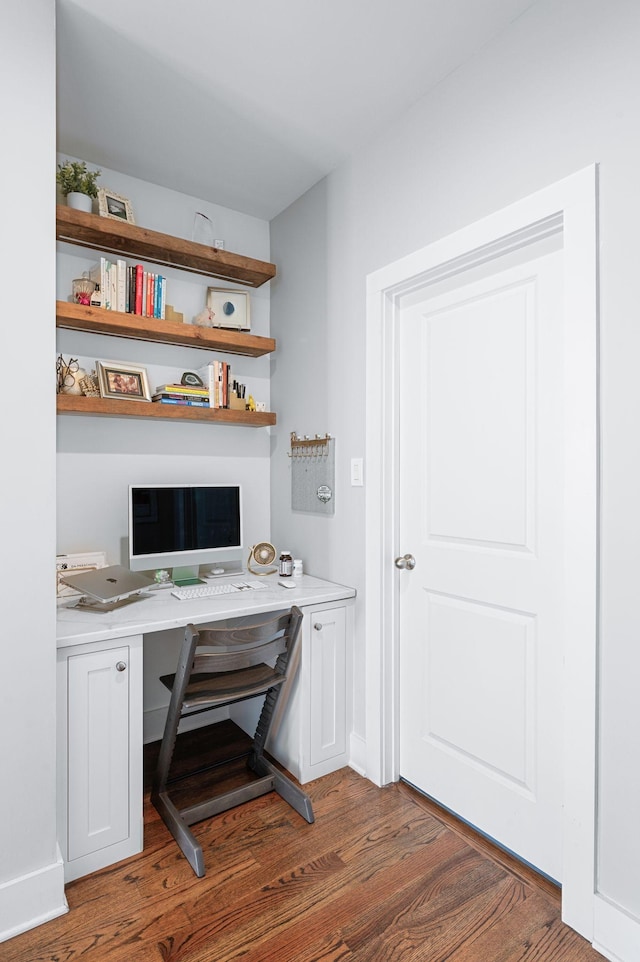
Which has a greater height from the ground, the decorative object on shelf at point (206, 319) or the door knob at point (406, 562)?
the decorative object on shelf at point (206, 319)

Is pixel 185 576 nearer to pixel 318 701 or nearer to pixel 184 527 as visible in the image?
pixel 184 527

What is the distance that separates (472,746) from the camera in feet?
6.24

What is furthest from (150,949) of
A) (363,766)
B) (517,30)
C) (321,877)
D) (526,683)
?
(517,30)

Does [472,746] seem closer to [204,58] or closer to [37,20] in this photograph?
[204,58]

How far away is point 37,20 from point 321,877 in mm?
2712

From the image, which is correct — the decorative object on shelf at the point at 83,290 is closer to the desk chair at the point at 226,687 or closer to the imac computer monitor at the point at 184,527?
the imac computer monitor at the point at 184,527

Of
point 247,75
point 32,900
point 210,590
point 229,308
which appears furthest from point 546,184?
point 32,900

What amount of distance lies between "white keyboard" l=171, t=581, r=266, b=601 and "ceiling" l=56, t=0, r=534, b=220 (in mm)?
1896

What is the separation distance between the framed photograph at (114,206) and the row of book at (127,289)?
18cm

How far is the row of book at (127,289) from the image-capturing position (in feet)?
7.14

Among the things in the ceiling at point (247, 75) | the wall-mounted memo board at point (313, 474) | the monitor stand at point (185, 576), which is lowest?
the monitor stand at point (185, 576)

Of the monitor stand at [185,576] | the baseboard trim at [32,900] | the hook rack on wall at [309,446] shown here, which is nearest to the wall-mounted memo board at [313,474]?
the hook rack on wall at [309,446]

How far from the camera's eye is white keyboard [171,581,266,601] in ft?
7.06

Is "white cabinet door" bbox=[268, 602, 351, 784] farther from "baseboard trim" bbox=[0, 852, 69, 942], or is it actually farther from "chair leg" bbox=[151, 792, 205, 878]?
"baseboard trim" bbox=[0, 852, 69, 942]
